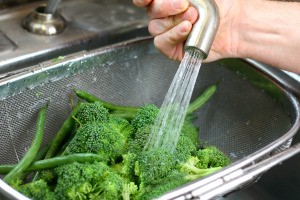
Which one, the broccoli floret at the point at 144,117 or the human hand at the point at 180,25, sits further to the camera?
the broccoli floret at the point at 144,117

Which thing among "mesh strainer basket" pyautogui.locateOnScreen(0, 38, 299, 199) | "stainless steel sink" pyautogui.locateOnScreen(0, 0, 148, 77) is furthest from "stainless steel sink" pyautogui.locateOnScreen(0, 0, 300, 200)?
"mesh strainer basket" pyautogui.locateOnScreen(0, 38, 299, 199)

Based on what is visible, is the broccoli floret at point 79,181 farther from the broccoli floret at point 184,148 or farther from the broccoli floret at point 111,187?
the broccoli floret at point 184,148

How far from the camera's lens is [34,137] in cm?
103

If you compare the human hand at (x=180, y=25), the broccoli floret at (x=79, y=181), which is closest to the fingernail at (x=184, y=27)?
the human hand at (x=180, y=25)

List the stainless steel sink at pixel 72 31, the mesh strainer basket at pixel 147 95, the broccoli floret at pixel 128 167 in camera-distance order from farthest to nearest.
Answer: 1. the stainless steel sink at pixel 72 31
2. the mesh strainer basket at pixel 147 95
3. the broccoli floret at pixel 128 167

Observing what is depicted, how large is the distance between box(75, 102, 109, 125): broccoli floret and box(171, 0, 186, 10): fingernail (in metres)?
0.27

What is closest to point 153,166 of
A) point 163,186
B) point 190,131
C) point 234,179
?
point 163,186

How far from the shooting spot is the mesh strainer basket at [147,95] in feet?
3.45

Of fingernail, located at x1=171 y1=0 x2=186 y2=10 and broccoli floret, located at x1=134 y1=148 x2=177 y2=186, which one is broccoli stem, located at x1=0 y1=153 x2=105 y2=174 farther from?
fingernail, located at x1=171 y1=0 x2=186 y2=10

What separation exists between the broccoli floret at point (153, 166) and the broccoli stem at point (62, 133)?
0.20 metres

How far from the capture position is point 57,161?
3.06 feet

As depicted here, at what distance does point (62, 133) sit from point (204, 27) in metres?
0.38

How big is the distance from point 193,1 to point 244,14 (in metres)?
0.22

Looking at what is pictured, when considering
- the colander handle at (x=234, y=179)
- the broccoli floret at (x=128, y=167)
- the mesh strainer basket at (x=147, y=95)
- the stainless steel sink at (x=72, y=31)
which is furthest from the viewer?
the stainless steel sink at (x=72, y=31)
